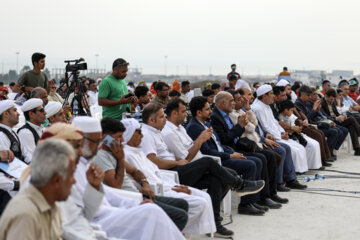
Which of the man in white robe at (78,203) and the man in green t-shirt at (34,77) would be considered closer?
the man in white robe at (78,203)

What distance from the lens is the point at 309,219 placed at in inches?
235

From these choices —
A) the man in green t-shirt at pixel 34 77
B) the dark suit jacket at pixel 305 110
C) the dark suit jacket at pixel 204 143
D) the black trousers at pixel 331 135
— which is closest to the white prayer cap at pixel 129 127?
the dark suit jacket at pixel 204 143

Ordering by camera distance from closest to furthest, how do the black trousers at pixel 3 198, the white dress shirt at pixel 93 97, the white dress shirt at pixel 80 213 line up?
the white dress shirt at pixel 80 213
the black trousers at pixel 3 198
the white dress shirt at pixel 93 97

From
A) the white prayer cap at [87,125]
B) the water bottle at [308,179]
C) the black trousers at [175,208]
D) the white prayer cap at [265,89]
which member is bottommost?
the water bottle at [308,179]

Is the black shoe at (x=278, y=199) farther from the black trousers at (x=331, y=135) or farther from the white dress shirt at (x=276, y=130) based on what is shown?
the black trousers at (x=331, y=135)

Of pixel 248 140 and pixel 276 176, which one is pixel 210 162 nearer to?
pixel 248 140

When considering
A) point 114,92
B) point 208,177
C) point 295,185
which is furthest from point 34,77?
point 295,185

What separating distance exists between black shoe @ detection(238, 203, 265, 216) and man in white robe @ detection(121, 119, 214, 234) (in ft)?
4.53

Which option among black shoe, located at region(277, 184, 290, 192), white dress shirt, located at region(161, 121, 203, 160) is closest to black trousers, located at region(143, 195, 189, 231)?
white dress shirt, located at region(161, 121, 203, 160)

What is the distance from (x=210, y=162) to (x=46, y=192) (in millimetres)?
3028

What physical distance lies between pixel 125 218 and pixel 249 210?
9.46ft

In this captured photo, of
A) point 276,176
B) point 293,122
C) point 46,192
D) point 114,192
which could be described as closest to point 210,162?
point 114,192

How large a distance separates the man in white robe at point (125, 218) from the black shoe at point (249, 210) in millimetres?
2677

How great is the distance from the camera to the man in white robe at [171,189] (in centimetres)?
464
